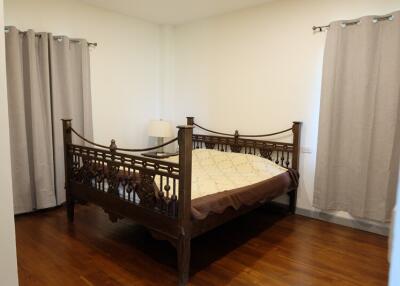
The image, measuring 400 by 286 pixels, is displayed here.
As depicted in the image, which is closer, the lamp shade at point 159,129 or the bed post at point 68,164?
the bed post at point 68,164

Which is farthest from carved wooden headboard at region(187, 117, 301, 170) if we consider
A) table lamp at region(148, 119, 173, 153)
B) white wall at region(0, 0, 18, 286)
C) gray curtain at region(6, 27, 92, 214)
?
white wall at region(0, 0, 18, 286)

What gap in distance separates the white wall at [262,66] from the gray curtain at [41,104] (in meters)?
1.59

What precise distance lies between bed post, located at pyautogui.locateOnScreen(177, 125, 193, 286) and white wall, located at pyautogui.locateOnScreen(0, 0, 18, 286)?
39.9 inches

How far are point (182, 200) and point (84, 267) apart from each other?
1.02 m

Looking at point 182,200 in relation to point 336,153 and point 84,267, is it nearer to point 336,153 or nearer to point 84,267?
point 84,267

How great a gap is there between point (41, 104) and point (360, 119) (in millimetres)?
3453

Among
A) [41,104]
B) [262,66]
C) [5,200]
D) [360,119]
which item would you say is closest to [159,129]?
[41,104]

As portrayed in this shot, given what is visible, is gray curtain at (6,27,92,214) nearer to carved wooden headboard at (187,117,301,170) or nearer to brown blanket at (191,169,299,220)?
carved wooden headboard at (187,117,301,170)

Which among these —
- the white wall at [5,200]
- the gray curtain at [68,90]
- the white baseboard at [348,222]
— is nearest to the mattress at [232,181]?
the white baseboard at [348,222]

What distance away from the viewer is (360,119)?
2.99m

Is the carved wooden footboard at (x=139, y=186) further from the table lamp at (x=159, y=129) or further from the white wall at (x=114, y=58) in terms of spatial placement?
the table lamp at (x=159, y=129)

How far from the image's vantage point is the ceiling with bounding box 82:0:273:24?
365 centimetres

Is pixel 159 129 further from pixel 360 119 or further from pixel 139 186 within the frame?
pixel 360 119

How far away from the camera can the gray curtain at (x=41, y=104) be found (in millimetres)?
3170
